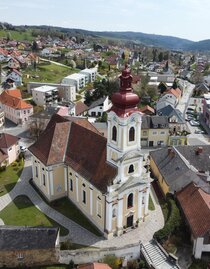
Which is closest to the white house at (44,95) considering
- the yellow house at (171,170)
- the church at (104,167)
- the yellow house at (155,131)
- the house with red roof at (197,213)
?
the yellow house at (155,131)

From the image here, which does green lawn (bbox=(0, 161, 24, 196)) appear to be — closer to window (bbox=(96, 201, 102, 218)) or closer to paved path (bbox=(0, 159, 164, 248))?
paved path (bbox=(0, 159, 164, 248))

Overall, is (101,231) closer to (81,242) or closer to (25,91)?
(81,242)

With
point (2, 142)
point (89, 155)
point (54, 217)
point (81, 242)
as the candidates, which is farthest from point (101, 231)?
point (2, 142)

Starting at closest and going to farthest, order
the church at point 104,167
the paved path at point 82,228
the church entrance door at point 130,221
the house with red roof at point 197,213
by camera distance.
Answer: the church at point 104,167, the house with red roof at point 197,213, the paved path at point 82,228, the church entrance door at point 130,221

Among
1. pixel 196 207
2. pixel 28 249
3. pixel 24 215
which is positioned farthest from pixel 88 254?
pixel 196 207

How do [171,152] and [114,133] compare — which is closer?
[114,133]

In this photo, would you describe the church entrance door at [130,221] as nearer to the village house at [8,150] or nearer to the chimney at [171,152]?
the chimney at [171,152]

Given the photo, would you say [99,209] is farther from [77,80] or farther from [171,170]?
[77,80]
